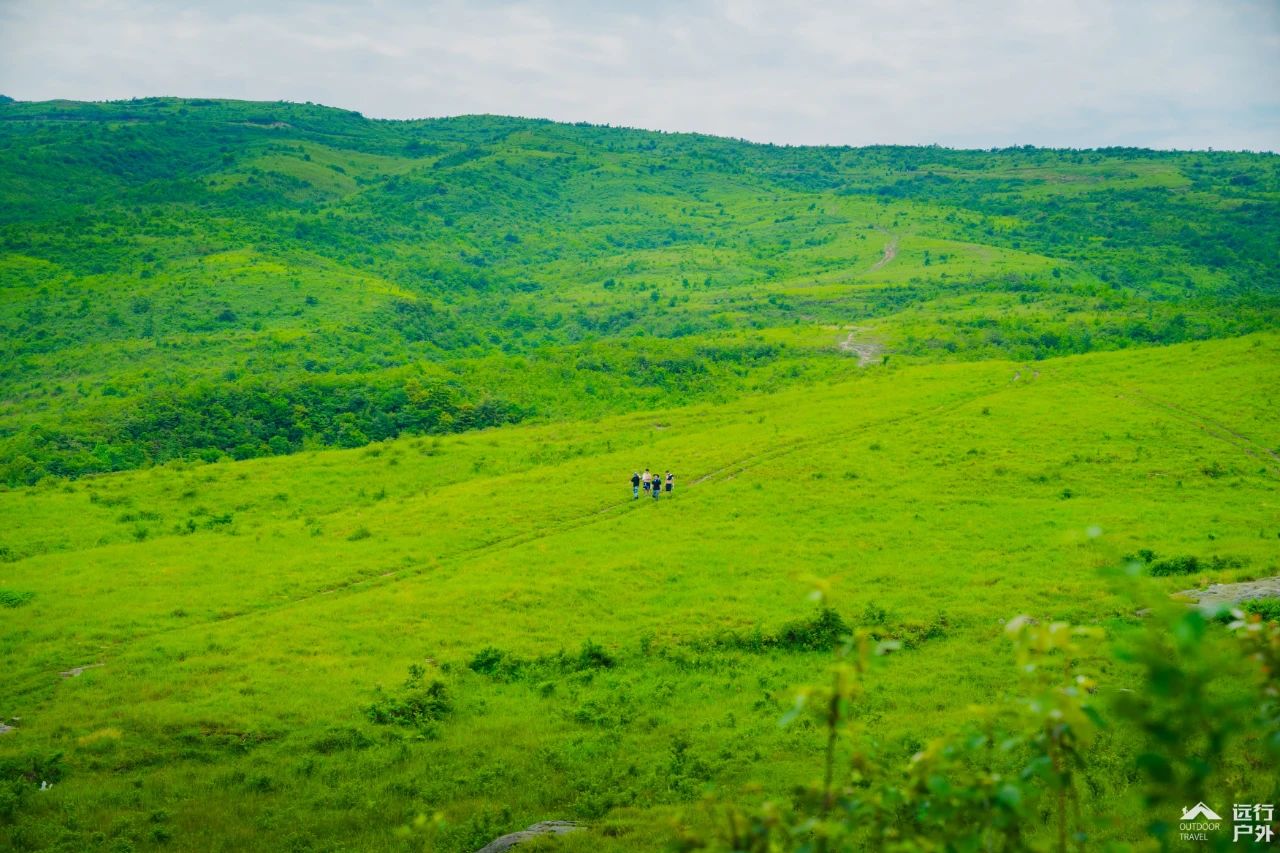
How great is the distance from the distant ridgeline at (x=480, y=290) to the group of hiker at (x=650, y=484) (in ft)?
88.8

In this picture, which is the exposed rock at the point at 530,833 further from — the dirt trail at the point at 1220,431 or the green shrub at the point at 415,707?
the dirt trail at the point at 1220,431

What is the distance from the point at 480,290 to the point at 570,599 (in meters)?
124

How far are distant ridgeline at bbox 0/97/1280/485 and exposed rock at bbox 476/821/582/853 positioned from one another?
52.8 m

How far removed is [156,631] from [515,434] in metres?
32.5

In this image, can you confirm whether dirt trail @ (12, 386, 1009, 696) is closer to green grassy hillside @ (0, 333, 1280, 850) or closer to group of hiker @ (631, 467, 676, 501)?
green grassy hillside @ (0, 333, 1280, 850)

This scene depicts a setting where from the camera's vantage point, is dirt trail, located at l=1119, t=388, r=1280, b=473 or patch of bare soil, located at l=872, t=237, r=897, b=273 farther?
patch of bare soil, located at l=872, t=237, r=897, b=273

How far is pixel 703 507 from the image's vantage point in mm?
39531

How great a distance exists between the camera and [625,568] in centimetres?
3234

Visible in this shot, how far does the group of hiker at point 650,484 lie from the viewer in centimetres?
4119

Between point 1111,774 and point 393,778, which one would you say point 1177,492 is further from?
point 393,778

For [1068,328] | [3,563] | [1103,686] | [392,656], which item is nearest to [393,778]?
[392,656]

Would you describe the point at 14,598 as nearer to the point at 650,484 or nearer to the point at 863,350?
the point at 650,484

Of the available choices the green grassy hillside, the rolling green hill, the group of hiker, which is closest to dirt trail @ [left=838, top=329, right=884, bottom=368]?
the rolling green hill

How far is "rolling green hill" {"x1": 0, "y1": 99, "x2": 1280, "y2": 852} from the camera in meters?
13.4
